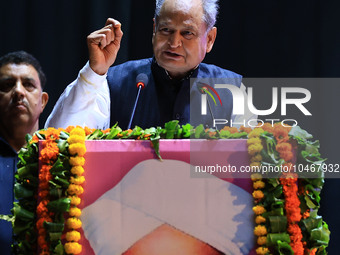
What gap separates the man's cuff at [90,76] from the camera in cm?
205

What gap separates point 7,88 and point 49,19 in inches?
28.4

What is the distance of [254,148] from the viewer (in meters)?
1.52

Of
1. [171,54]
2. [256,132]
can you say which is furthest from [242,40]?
[256,132]

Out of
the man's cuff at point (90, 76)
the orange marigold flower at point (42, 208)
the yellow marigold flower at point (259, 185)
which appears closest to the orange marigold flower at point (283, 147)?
the yellow marigold flower at point (259, 185)

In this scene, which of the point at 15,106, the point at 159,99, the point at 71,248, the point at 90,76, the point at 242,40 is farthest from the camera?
the point at 242,40

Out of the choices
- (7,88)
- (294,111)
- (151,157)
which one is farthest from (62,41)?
(151,157)

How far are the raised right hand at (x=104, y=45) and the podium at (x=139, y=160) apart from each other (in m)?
0.54

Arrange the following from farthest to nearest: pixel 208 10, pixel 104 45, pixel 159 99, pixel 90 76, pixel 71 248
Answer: pixel 159 99, pixel 208 10, pixel 90 76, pixel 104 45, pixel 71 248

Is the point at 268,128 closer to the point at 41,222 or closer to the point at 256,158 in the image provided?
the point at 256,158

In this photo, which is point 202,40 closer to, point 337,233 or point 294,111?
point 294,111

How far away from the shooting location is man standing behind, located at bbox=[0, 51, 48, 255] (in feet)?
8.05

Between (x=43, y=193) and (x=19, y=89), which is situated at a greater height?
(x=19, y=89)

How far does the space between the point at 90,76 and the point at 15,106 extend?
2.03 feet

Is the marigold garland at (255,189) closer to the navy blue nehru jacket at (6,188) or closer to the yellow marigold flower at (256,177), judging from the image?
the yellow marigold flower at (256,177)
